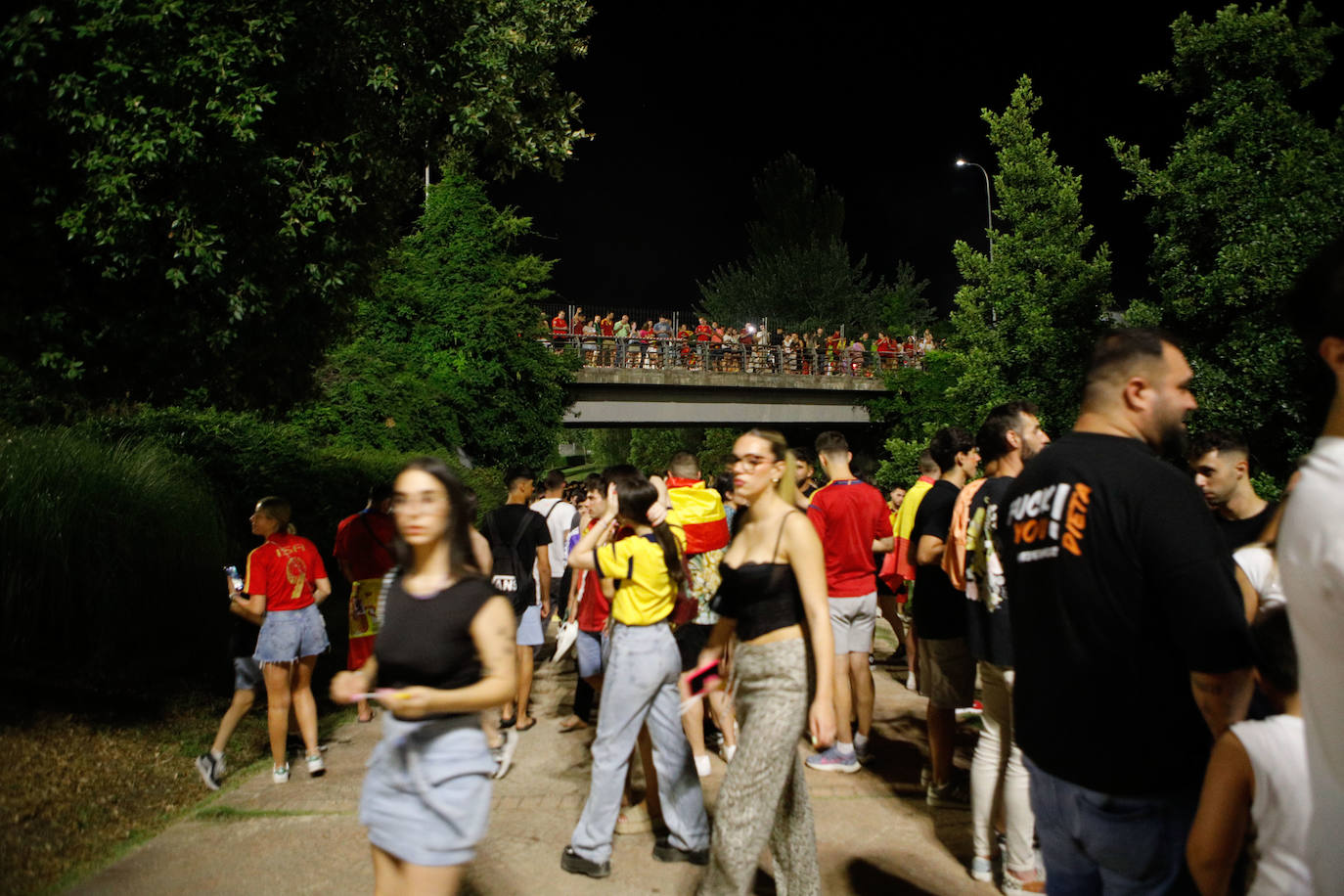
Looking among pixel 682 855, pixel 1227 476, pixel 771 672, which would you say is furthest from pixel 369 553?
pixel 1227 476

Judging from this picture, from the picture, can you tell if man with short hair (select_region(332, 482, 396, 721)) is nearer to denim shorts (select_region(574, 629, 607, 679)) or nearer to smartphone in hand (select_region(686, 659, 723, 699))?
denim shorts (select_region(574, 629, 607, 679))

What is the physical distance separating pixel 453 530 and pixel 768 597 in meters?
1.29

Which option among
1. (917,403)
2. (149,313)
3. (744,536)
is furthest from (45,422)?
(917,403)

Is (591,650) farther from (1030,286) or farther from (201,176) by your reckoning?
(1030,286)

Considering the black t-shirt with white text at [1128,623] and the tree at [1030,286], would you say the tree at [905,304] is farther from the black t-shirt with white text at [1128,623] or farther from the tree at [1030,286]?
the black t-shirt with white text at [1128,623]

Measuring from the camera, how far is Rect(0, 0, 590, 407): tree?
7.01 meters

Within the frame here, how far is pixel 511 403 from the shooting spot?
74.4 feet

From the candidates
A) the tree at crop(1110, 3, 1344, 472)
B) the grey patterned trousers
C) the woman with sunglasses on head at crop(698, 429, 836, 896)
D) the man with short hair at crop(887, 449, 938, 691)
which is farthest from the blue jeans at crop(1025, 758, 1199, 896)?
the tree at crop(1110, 3, 1344, 472)

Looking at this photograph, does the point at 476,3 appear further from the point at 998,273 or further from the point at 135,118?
the point at 998,273

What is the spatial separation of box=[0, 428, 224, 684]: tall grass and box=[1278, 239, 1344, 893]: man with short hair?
25.7 ft

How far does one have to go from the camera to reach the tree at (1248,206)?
10992mm

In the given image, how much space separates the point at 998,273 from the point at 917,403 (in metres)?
13.4

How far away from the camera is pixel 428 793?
2758mm

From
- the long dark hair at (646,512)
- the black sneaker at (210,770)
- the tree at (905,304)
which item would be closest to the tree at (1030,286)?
the long dark hair at (646,512)
